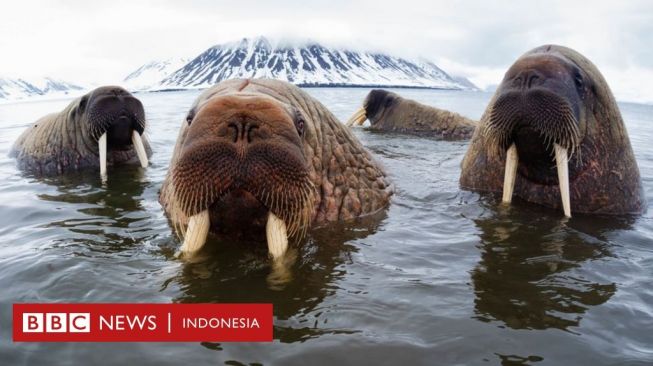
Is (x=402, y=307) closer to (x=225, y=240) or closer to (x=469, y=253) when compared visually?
(x=469, y=253)

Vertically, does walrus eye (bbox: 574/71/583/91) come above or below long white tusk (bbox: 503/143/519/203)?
above

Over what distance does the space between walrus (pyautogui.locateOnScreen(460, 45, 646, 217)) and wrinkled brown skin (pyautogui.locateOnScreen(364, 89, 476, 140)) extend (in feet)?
26.7

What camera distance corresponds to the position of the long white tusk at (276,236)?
4.04m

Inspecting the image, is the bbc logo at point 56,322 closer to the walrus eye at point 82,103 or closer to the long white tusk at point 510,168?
the long white tusk at point 510,168

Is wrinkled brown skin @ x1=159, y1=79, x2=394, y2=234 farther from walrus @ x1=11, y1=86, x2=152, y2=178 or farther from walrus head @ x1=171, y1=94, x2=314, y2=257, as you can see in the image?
walrus @ x1=11, y1=86, x2=152, y2=178

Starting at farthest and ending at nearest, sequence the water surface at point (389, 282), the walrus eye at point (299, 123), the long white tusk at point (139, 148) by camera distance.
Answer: the long white tusk at point (139, 148), the walrus eye at point (299, 123), the water surface at point (389, 282)

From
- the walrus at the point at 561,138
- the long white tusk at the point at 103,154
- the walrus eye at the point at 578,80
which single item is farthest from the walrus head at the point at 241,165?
the long white tusk at the point at 103,154

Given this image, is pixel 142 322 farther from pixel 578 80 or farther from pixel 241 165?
pixel 578 80

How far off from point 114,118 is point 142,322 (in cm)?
609

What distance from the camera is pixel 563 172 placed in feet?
17.2

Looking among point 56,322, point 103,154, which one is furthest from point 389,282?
point 103,154

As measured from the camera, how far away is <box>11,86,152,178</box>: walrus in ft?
28.3

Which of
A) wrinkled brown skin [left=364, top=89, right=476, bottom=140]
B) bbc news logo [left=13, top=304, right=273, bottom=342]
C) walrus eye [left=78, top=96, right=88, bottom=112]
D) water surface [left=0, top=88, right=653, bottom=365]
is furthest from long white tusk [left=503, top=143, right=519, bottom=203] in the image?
wrinkled brown skin [left=364, top=89, right=476, bottom=140]

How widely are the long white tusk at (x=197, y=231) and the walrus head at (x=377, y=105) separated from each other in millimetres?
12560
